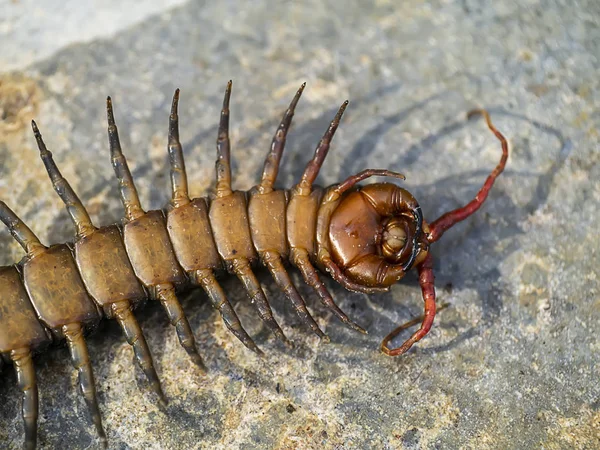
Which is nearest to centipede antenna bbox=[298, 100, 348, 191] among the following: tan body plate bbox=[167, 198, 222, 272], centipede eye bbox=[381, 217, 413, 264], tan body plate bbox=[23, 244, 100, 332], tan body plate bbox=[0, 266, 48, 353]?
centipede eye bbox=[381, 217, 413, 264]

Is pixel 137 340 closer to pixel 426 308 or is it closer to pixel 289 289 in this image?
pixel 289 289

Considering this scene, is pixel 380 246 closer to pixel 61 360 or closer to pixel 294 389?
A: pixel 294 389

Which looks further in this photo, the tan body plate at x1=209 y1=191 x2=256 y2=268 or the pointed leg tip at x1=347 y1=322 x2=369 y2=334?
the tan body plate at x1=209 y1=191 x2=256 y2=268

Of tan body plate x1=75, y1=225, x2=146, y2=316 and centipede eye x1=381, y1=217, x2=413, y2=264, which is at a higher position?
tan body plate x1=75, y1=225, x2=146, y2=316

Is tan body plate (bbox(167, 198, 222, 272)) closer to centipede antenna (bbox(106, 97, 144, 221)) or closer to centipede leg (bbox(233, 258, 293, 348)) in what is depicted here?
centipede leg (bbox(233, 258, 293, 348))

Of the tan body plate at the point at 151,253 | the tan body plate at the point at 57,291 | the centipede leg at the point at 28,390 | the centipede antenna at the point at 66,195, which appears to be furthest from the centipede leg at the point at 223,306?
the centipede leg at the point at 28,390

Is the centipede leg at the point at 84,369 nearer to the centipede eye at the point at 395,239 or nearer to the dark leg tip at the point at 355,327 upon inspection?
the dark leg tip at the point at 355,327
